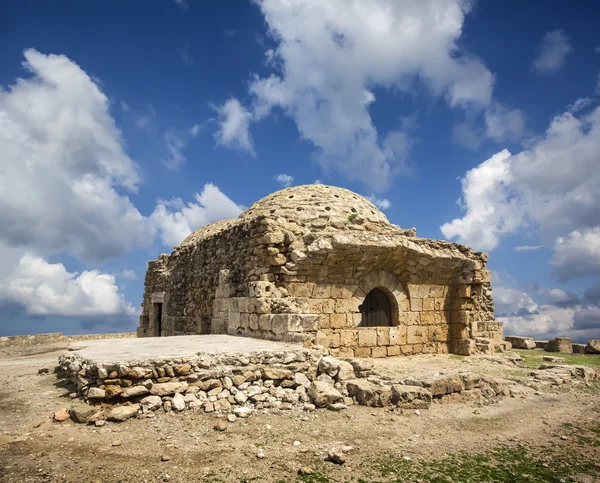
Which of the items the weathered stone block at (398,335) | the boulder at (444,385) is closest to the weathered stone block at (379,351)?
the weathered stone block at (398,335)

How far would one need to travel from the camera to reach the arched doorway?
1112 centimetres

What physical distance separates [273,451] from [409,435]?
5.52ft

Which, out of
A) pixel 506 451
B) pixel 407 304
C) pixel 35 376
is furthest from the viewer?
pixel 407 304

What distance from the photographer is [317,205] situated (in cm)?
1227

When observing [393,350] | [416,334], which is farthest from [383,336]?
[416,334]

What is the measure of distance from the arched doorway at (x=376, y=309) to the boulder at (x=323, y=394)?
520 centimetres

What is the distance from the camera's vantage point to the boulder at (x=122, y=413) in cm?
477

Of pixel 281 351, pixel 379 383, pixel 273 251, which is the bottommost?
pixel 379 383

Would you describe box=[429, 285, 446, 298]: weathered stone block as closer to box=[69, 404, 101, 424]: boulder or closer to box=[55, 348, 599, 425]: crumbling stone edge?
box=[55, 348, 599, 425]: crumbling stone edge

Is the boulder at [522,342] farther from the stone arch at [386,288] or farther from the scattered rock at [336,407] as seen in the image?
the scattered rock at [336,407]

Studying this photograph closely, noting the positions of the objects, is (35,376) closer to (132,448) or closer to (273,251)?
(132,448)

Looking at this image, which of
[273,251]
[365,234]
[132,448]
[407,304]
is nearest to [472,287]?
[407,304]

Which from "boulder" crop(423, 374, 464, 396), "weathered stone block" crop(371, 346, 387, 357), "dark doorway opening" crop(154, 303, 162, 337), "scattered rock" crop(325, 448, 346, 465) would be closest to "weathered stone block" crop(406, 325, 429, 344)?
"weathered stone block" crop(371, 346, 387, 357)

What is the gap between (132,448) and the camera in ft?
13.7
